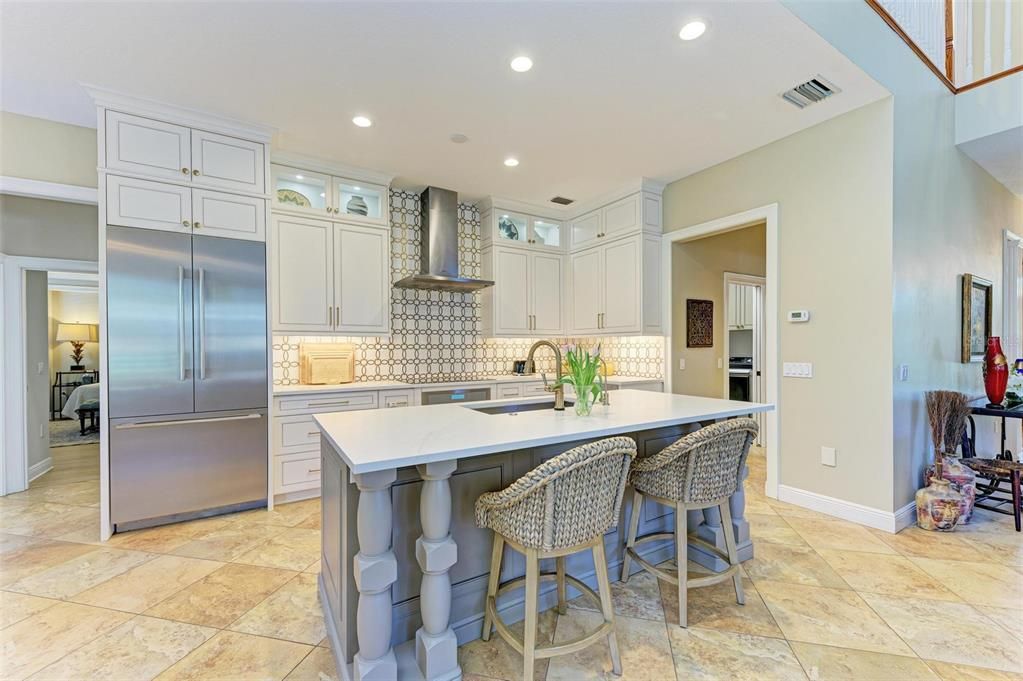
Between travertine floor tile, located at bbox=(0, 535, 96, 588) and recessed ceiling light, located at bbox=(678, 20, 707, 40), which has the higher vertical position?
recessed ceiling light, located at bbox=(678, 20, 707, 40)

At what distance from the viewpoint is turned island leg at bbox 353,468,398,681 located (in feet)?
4.98

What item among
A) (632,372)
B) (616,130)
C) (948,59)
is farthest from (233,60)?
(948,59)

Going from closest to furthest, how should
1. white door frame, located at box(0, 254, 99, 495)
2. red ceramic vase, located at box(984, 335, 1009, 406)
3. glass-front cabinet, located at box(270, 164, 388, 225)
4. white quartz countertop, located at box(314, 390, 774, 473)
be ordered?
white quartz countertop, located at box(314, 390, 774, 473) < red ceramic vase, located at box(984, 335, 1009, 406) < white door frame, located at box(0, 254, 99, 495) < glass-front cabinet, located at box(270, 164, 388, 225)

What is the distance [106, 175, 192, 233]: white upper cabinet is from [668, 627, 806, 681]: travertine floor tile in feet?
12.6

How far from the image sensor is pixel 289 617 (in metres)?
2.09

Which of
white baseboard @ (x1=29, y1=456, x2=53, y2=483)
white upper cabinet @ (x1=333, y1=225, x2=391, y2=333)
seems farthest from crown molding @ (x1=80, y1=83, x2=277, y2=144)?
white baseboard @ (x1=29, y1=456, x2=53, y2=483)

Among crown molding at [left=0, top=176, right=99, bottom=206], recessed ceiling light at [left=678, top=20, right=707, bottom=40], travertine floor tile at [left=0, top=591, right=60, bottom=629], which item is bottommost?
travertine floor tile at [left=0, top=591, right=60, bottom=629]

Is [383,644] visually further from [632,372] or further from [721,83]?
[632,372]

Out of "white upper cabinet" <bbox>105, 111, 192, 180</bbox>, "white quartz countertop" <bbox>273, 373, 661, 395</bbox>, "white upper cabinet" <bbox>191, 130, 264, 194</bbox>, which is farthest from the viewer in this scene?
"white quartz countertop" <bbox>273, 373, 661, 395</bbox>

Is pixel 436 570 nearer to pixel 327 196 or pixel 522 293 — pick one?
pixel 327 196

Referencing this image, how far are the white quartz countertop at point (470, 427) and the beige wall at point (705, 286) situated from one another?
213cm

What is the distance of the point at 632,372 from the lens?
16.8 feet

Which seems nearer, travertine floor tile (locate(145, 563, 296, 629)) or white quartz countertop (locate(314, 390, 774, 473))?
white quartz countertop (locate(314, 390, 774, 473))

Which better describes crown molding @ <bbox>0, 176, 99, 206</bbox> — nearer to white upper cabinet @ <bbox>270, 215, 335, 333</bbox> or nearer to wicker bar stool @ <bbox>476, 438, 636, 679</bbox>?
white upper cabinet @ <bbox>270, 215, 335, 333</bbox>
